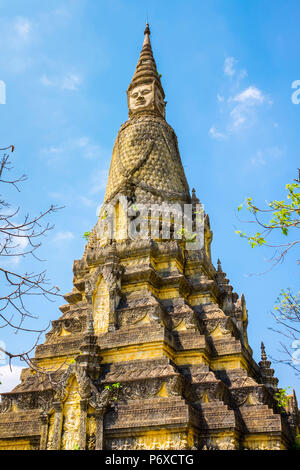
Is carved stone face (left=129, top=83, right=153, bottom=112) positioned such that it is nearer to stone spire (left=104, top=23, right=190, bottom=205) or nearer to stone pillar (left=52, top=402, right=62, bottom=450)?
stone spire (left=104, top=23, right=190, bottom=205)

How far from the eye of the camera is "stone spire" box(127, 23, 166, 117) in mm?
26297

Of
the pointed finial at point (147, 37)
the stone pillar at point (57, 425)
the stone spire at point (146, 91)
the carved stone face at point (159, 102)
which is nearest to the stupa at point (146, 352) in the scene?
the stone pillar at point (57, 425)

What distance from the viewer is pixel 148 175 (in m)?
23.0

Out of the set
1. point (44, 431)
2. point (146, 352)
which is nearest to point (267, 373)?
point (146, 352)

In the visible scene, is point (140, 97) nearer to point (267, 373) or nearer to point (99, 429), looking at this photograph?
point (267, 373)

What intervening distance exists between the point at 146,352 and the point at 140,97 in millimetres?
15068

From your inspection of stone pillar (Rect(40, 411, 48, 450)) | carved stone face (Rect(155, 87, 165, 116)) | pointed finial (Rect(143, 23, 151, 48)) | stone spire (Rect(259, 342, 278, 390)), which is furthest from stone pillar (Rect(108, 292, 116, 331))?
pointed finial (Rect(143, 23, 151, 48))

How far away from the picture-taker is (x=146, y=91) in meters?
26.6

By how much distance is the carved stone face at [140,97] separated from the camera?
26297 mm

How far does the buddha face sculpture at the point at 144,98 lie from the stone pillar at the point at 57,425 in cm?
1620

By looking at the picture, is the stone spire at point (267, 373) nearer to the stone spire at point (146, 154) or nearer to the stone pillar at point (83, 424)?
the stone spire at point (146, 154)

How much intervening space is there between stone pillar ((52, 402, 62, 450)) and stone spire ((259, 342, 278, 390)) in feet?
32.8

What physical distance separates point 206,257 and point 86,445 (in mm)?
10201

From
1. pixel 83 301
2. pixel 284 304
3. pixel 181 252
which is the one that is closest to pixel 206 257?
A: pixel 181 252
